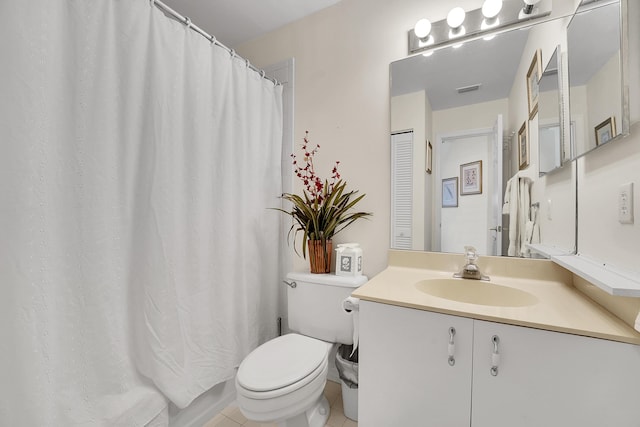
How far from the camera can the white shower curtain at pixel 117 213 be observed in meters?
0.84

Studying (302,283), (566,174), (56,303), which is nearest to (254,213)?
(302,283)

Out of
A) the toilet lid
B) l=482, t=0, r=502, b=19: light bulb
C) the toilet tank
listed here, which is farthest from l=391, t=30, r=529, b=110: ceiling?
the toilet lid

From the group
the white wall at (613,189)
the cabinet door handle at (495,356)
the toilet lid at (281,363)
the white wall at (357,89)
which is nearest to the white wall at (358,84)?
the white wall at (357,89)

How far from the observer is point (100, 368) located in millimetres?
1036

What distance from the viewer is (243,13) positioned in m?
1.79

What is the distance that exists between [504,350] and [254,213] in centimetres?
138

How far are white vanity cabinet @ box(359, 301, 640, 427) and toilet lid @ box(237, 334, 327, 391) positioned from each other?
28 centimetres

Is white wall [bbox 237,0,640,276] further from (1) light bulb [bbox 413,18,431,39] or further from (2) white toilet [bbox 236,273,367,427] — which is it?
(2) white toilet [bbox 236,273,367,427]

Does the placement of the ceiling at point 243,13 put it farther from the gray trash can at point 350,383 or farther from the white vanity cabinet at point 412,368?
the gray trash can at point 350,383

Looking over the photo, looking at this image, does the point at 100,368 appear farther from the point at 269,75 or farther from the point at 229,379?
the point at 269,75

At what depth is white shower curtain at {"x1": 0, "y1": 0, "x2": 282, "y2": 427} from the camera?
84 centimetres

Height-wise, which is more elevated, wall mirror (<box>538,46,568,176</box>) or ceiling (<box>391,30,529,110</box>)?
ceiling (<box>391,30,529,110</box>)

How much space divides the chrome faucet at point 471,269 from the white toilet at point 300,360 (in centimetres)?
50

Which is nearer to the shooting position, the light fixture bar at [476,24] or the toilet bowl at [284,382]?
the toilet bowl at [284,382]
